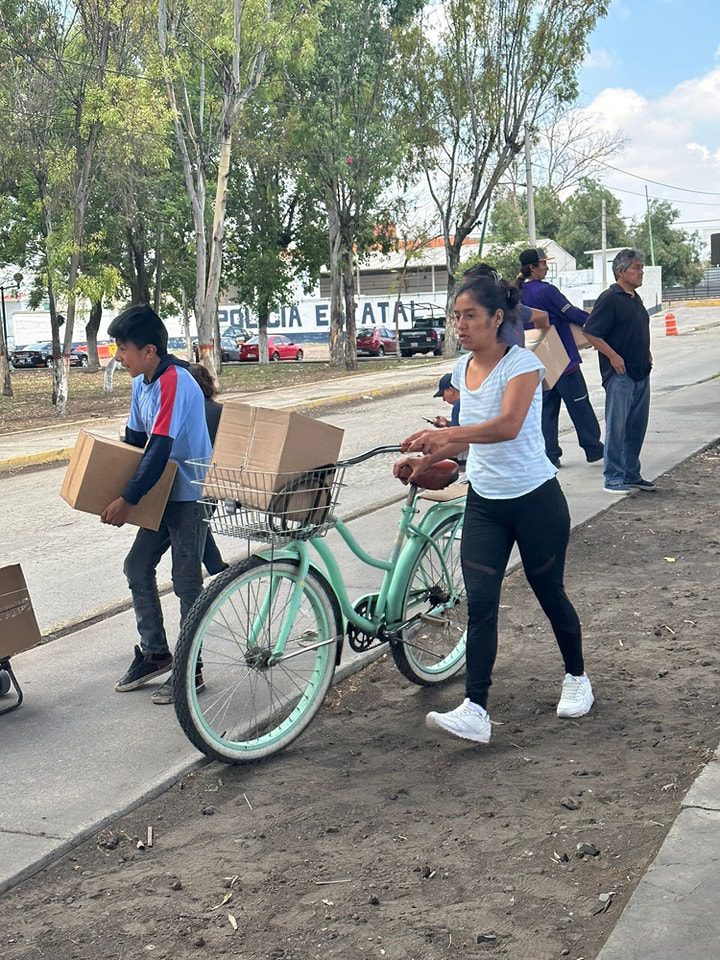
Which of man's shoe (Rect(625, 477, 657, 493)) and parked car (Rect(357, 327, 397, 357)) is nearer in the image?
man's shoe (Rect(625, 477, 657, 493))

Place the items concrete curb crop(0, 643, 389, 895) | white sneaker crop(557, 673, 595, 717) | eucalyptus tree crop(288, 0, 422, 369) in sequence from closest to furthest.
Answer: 1. concrete curb crop(0, 643, 389, 895)
2. white sneaker crop(557, 673, 595, 717)
3. eucalyptus tree crop(288, 0, 422, 369)

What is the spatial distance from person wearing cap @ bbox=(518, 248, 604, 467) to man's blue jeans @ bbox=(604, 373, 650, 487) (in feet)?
2.07

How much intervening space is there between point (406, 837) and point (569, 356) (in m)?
7.33

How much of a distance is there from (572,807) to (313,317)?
2368 inches

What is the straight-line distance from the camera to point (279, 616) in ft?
14.9

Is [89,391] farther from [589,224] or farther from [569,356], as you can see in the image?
[589,224]

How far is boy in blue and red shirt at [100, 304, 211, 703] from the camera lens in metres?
5.00

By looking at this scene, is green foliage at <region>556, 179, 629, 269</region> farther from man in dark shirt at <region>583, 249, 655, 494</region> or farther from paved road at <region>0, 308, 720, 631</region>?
man in dark shirt at <region>583, 249, 655, 494</region>

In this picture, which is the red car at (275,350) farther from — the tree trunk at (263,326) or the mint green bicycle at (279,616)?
the mint green bicycle at (279,616)

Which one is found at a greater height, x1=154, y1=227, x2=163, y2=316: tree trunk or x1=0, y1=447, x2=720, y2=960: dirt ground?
x1=154, y1=227, x2=163, y2=316: tree trunk

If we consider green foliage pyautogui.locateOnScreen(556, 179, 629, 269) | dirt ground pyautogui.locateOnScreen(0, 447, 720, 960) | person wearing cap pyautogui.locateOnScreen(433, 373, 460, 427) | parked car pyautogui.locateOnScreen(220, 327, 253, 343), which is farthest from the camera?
green foliage pyautogui.locateOnScreen(556, 179, 629, 269)

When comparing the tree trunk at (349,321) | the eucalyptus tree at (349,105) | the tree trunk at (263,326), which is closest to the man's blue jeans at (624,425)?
the eucalyptus tree at (349,105)

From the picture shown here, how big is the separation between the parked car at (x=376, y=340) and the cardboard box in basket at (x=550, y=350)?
3854 centimetres

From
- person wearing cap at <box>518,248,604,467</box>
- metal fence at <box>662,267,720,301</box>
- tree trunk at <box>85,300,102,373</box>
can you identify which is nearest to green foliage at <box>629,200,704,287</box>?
metal fence at <box>662,267,720,301</box>
